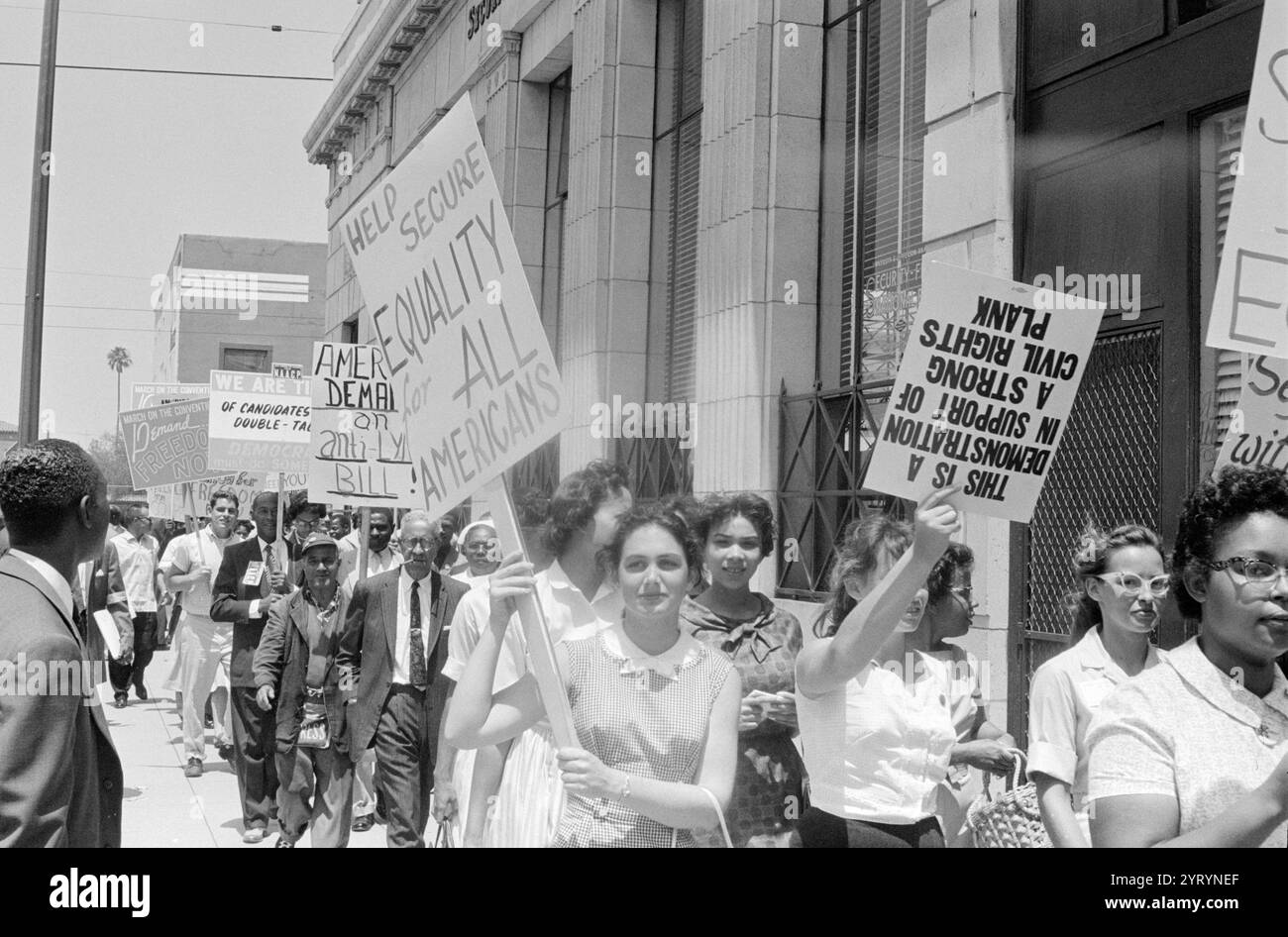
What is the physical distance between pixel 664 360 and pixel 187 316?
3073cm

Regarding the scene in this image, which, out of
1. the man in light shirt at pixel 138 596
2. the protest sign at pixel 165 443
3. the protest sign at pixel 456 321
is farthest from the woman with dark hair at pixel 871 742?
the man in light shirt at pixel 138 596

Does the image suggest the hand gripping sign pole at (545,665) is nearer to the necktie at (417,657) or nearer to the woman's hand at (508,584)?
the woman's hand at (508,584)

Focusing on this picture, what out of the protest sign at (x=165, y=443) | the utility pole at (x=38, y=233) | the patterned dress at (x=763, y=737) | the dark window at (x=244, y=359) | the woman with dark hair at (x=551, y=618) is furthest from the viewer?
the dark window at (x=244, y=359)

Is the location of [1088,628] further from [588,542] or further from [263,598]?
[263,598]

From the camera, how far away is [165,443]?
1360cm

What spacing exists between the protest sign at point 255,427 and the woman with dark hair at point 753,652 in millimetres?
9115

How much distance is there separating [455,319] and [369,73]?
19.8 metres

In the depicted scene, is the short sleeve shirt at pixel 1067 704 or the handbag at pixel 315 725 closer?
the short sleeve shirt at pixel 1067 704

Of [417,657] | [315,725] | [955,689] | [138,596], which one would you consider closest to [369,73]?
[138,596]

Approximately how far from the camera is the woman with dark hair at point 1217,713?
2414 mm

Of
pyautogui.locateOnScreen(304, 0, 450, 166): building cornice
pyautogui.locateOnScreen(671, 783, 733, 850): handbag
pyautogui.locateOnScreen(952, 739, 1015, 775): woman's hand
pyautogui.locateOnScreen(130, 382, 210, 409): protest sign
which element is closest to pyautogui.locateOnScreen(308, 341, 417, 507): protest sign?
pyautogui.locateOnScreen(952, 739, 1015, 775): woman's hand

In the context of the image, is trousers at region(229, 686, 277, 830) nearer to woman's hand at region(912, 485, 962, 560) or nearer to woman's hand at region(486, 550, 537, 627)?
woman's hand at region(486, 550, 537, 627)

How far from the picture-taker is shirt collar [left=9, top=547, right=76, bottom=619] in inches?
118
